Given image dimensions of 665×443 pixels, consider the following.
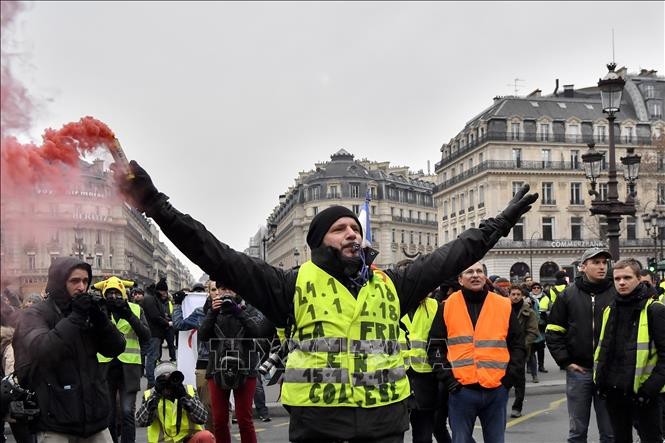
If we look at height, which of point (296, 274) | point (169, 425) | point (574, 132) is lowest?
point (169, 425)

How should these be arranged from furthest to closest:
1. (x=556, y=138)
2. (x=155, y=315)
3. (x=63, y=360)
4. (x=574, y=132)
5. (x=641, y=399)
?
(x=574, y=132) → (x=556, y=138) → (x=155, y=315) → (x=641, y=399) → (x=63, y=360)

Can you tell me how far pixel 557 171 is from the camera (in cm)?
7319

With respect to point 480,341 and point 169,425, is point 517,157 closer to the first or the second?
point 480,341

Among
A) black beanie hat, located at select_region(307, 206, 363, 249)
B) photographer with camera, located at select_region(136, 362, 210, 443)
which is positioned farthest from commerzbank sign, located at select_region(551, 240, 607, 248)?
black beanie hat, located at select_region(307, 206, 363, 249)

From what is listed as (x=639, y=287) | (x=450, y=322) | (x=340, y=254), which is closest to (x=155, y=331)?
(x=450, y=322)

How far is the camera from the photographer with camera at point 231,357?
26.2ft

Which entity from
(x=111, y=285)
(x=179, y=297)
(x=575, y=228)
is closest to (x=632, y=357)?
(x=111, y=285)

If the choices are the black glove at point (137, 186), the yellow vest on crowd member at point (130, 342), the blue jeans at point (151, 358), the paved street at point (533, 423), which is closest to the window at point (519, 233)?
the paved street at point (533, 423)

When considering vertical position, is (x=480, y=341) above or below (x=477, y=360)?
above

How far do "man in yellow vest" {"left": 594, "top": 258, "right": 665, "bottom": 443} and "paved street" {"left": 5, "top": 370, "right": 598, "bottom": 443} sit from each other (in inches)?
118

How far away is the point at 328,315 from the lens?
4.18 meters

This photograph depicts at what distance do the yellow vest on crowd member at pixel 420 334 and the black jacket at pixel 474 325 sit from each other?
494 mm

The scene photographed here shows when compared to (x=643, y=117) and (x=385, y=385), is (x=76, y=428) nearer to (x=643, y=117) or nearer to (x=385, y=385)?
(x=385, y=385)

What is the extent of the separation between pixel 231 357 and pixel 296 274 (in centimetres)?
394
